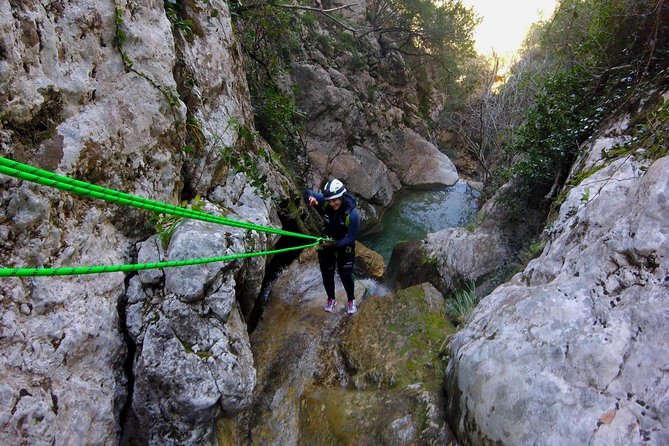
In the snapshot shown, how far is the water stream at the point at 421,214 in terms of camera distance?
11651 mm

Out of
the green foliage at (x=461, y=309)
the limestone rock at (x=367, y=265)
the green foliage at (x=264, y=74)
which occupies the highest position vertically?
the green foliage at (x=264, y=74)

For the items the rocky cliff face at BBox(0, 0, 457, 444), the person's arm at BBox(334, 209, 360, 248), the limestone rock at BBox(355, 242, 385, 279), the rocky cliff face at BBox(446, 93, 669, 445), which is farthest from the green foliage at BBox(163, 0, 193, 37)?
the limestone rock at BBox(355, 242, 385, 279)

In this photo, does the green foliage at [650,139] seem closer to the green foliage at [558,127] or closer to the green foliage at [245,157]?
the green foliage at [558,127]

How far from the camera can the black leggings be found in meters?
4.76

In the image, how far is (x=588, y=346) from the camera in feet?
7.76

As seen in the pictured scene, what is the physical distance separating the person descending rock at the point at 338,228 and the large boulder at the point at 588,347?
1.90 metres

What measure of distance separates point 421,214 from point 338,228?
9167mm

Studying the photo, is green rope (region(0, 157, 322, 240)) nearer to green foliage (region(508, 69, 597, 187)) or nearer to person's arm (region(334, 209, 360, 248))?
person's arm (region(334, 209, 360, 248))

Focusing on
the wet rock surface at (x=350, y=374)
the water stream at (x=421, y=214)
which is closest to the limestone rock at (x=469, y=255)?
the wet rock surface at (x=350, y=374)

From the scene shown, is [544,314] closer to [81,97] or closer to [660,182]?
[660,182]

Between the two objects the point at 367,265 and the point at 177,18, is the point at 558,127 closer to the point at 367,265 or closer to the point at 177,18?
the point at 367,265

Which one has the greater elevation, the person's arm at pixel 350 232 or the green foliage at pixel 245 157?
the green foliage at pixel 245 157

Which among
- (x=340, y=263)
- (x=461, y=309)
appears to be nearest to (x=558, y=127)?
(x=461, y=309)

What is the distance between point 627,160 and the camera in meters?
3.67
